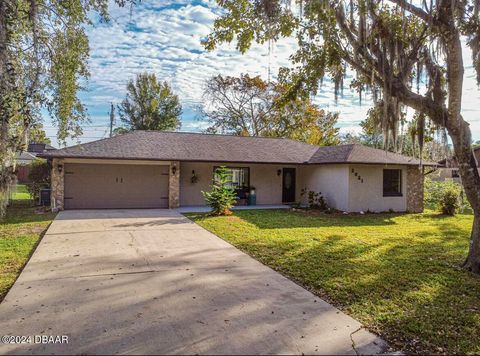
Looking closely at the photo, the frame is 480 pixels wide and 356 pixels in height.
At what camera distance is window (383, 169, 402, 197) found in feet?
48.3

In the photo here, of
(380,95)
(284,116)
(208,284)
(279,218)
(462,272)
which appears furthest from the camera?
(284,116)

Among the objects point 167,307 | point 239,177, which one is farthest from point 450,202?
point 167,307

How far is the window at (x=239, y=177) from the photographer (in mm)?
16203

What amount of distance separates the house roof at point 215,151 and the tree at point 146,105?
52.4ft

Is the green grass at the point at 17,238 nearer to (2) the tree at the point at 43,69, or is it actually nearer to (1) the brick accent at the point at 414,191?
(2) the tree at the point at 43,69

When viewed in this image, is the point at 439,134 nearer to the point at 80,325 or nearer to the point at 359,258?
the point at 359,258

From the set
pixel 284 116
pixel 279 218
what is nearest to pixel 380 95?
pixel 279 218

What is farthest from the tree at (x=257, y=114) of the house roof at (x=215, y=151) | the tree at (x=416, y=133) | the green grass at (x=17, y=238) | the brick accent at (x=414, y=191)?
the tree at (x=416, y=133)

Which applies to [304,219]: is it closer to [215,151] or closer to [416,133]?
[416,133]

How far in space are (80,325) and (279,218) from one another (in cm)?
882

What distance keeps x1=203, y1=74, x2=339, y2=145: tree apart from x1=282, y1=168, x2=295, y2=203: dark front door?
10514 mm

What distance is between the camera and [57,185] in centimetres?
1296

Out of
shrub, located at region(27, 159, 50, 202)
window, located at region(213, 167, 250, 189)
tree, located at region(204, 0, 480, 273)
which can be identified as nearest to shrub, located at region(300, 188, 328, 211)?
window, located at region(213, 167, 250, 189)

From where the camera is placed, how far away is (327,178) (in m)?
14.9
